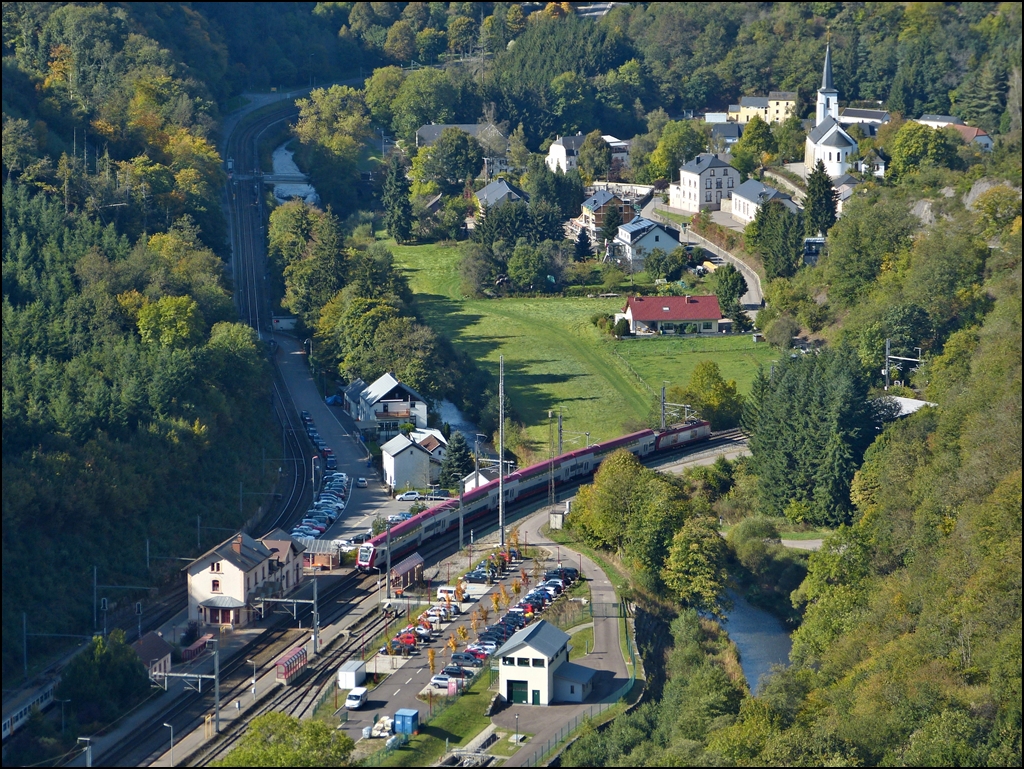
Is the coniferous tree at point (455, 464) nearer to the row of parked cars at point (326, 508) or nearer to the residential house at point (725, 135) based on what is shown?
the row of parked cars at point (326, 508)

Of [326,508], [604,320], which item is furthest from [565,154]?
[326,508]

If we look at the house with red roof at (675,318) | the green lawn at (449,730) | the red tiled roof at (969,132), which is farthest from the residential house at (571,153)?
the green lawn at (449,730)

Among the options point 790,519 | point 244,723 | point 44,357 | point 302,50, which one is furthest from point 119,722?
point 302,50

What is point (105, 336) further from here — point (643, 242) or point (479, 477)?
point (643, 242)

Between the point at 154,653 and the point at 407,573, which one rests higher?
the point at 154,653

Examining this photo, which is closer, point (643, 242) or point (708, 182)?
point (643, 242)

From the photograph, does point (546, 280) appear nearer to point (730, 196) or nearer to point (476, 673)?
point (730, 196)
